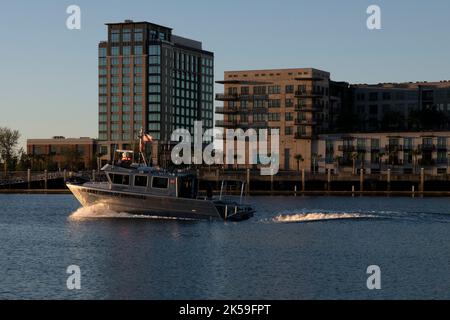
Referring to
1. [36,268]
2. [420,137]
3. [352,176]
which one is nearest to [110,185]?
[36,268]

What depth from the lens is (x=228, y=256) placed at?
64625 millimetres

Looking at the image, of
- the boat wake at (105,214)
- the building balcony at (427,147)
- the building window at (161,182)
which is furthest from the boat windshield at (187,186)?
the building balcony at (427,147)

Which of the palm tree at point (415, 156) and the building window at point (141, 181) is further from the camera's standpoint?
the palm tree at point (415, 156)

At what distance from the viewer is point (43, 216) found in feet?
345

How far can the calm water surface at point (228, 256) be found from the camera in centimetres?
5034

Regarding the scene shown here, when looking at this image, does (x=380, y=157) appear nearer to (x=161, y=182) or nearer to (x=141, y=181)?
(x=161, y=182)

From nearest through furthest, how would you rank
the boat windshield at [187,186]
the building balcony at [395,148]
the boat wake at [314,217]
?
the boat windshield at [187,186], the boat wake at [314,217], the building balcony at [395,148]

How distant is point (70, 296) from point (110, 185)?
3880 centimetres

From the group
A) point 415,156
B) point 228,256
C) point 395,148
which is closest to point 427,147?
point 415,156

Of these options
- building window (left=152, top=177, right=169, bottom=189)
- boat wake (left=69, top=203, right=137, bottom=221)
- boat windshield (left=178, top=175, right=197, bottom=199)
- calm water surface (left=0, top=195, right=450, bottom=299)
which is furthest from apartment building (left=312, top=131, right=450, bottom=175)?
building window (left=152, top=177, right=169, bottom=189)

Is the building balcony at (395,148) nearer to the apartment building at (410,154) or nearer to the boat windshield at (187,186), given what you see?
the apartment building at (410,154)

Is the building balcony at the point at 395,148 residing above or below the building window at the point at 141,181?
above
